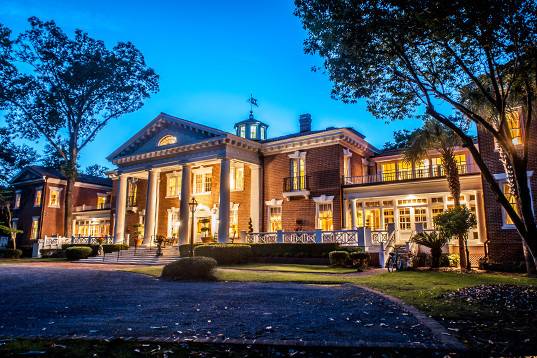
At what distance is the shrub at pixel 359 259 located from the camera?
58.7 ft

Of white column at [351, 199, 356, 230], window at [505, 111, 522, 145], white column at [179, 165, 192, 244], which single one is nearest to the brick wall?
window at [505, 111, 522, 145]

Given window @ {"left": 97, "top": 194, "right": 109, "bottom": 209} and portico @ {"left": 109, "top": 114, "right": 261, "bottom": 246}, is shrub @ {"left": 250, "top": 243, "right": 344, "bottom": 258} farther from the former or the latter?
window @ {"left": 97, "top": 194, "right": 109, "bottom": 209}

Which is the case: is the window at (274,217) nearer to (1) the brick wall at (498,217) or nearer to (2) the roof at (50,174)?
(1) the brick wall at (498,217)

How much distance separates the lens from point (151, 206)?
2888 cm

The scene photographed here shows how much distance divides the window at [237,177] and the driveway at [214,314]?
18020 millimetres

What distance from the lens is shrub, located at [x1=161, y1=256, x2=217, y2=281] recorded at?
534 inches

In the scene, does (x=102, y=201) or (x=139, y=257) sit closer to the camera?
(x=139, y=257)

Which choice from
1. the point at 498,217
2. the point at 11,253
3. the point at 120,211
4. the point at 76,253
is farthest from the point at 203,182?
the point at 498,217

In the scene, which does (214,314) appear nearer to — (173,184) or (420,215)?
(420,215)

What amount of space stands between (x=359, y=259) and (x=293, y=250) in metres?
4.51

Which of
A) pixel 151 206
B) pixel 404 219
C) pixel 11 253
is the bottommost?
pixel 11 253

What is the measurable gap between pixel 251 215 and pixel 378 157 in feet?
36.1

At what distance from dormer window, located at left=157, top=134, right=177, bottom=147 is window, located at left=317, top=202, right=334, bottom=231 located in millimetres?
12246

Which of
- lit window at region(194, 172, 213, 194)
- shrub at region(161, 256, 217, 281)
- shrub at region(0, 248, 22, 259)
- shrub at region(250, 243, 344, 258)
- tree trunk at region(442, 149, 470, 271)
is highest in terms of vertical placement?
lit window at region(194, 172, 213, 194)
